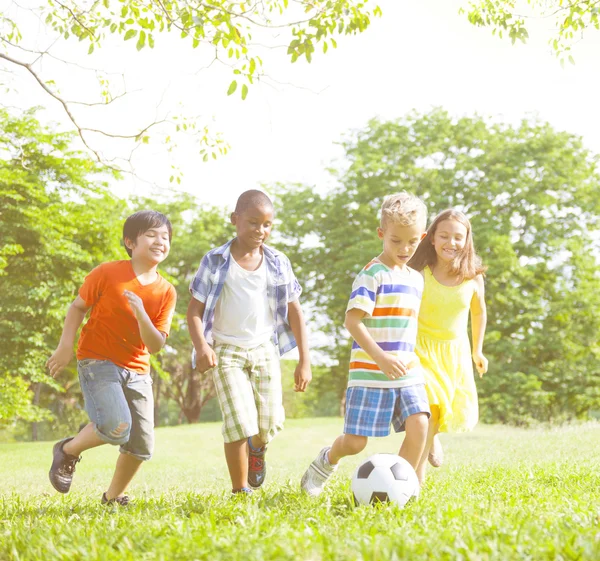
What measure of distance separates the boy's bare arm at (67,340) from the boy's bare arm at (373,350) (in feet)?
6.51

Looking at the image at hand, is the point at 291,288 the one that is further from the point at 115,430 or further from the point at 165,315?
the point at 115,430

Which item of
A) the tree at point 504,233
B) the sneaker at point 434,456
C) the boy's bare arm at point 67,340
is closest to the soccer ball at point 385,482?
the sneaker at point 434,456

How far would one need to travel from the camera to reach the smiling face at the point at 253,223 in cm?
515

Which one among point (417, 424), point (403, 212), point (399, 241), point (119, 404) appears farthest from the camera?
point (119, 404)

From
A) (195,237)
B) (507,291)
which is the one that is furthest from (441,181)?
(195,237)

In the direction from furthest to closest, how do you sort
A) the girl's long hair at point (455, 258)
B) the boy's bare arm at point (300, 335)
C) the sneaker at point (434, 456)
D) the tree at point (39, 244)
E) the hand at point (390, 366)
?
1. the tree at point (39, 244)
2. the sneaker at point (434, 456)
3. the girl's long hair at point (455, 258)
4. the boy's bare arm at point (300, 335)
5. the hand at point (390, 366)

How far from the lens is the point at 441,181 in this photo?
28578mm

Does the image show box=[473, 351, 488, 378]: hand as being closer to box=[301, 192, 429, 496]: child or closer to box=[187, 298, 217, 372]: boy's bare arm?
box=[301, 192, 429, 496]: child

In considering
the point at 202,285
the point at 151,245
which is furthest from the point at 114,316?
the point at 202,285

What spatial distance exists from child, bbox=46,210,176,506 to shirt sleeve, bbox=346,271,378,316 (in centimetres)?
150

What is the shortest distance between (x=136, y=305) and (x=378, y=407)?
1.90 m

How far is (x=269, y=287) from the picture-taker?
5418 mm

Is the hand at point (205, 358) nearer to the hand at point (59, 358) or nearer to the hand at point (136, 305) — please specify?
the hand at point (136, 305)

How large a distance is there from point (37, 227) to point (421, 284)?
67.1 feet
